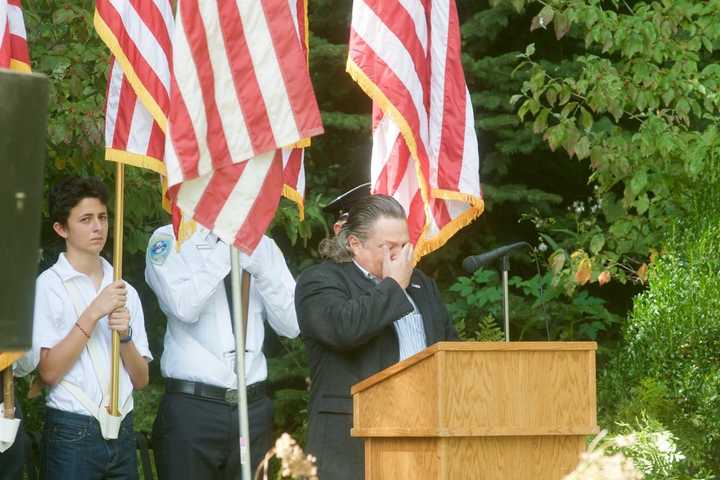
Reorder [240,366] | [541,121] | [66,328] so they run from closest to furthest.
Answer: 1. [240,366]
2. [66,328]
3. [541,121]

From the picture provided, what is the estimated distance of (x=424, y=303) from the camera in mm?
5922

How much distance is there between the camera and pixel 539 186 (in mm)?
12062

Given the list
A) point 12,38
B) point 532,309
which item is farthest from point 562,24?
point 12,38

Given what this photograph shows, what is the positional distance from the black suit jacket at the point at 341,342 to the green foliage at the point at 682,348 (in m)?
2.61

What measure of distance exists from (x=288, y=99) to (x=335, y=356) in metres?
1.12

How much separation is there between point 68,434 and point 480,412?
2075 millimetres

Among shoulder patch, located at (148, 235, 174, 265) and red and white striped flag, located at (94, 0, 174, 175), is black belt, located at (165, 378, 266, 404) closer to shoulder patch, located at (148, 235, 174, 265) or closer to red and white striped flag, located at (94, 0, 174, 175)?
shoulder patch, located at (148, 235, 174, 265)

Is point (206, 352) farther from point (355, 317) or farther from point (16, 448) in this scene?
point (355, 317)

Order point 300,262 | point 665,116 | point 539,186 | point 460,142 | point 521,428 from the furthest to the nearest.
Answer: point 539,186 < point 300,262 < point 665,116 < point 460,142 < point 521,428

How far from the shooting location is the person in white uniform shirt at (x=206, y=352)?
21.5 ft

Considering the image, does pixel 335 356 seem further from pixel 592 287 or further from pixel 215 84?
pixel 592 287

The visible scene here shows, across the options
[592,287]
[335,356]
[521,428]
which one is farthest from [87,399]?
[592,287]

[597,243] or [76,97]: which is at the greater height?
[76,97]

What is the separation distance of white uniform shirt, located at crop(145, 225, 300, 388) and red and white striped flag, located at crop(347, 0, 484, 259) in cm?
71
